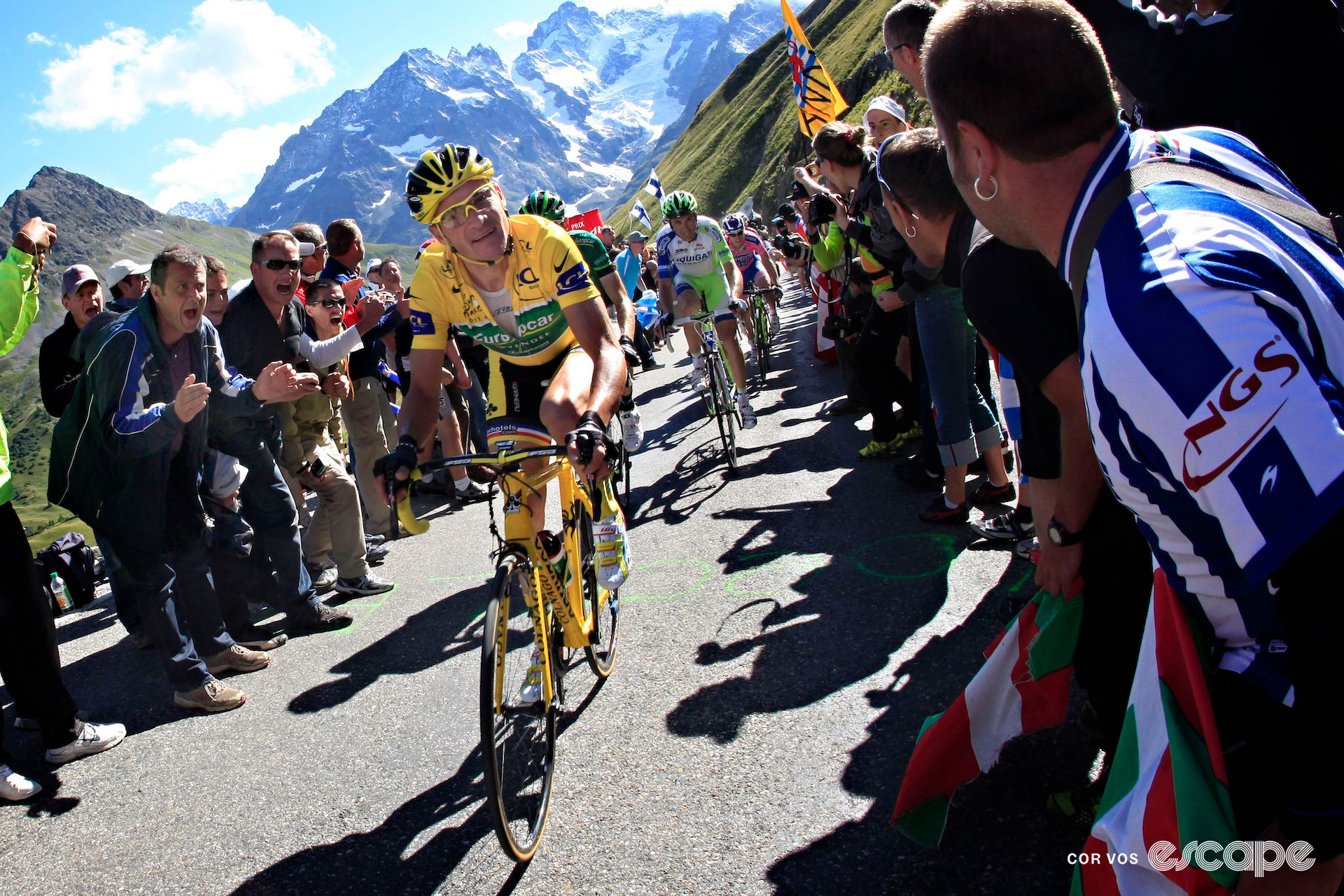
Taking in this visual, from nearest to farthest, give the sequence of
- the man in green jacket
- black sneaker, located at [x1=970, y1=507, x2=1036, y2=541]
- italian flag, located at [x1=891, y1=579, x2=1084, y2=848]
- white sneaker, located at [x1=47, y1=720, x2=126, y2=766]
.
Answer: italian flag, located at [x1=891, y1=579, x2=1084, y2=848]
the man in green jacket
white sneaker, located at [x1=47, y1=720, x2=126, y2=766]
black sneaker, located at [x1=970, y1=507, x2=1036, y2=541]

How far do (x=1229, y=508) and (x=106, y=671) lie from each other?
6.54 metres

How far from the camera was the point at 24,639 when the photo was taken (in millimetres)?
4137

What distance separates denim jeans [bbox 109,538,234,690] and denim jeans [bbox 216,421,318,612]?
58 centimetres

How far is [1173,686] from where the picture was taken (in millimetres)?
1485

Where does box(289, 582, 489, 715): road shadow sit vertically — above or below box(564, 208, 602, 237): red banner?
below

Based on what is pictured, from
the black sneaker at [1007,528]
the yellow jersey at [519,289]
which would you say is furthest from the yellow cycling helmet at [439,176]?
the black sneaker at [1007,528]

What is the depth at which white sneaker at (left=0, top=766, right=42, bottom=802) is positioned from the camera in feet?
13.1

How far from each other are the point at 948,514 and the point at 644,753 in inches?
107

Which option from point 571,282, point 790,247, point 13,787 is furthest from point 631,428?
point 790,247

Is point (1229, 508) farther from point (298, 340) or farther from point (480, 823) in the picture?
point (298, 340)

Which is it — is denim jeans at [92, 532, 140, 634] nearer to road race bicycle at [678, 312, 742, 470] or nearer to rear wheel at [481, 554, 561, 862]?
rear wheel at [481, 554, 561, 862]

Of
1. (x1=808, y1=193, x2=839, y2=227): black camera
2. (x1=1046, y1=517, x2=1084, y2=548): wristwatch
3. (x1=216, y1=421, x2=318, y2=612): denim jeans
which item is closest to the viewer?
(x1=1046, y1=517, x2=1084, y2=548): wristwatch

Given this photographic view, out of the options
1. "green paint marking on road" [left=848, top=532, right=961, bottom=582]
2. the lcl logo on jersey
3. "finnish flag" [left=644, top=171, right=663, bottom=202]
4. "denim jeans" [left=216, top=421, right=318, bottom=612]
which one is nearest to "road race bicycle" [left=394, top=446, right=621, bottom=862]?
"green paint marking on road" [left=848, top=532, right=961, bottom=582]

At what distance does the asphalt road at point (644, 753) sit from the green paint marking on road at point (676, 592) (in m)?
0.02
